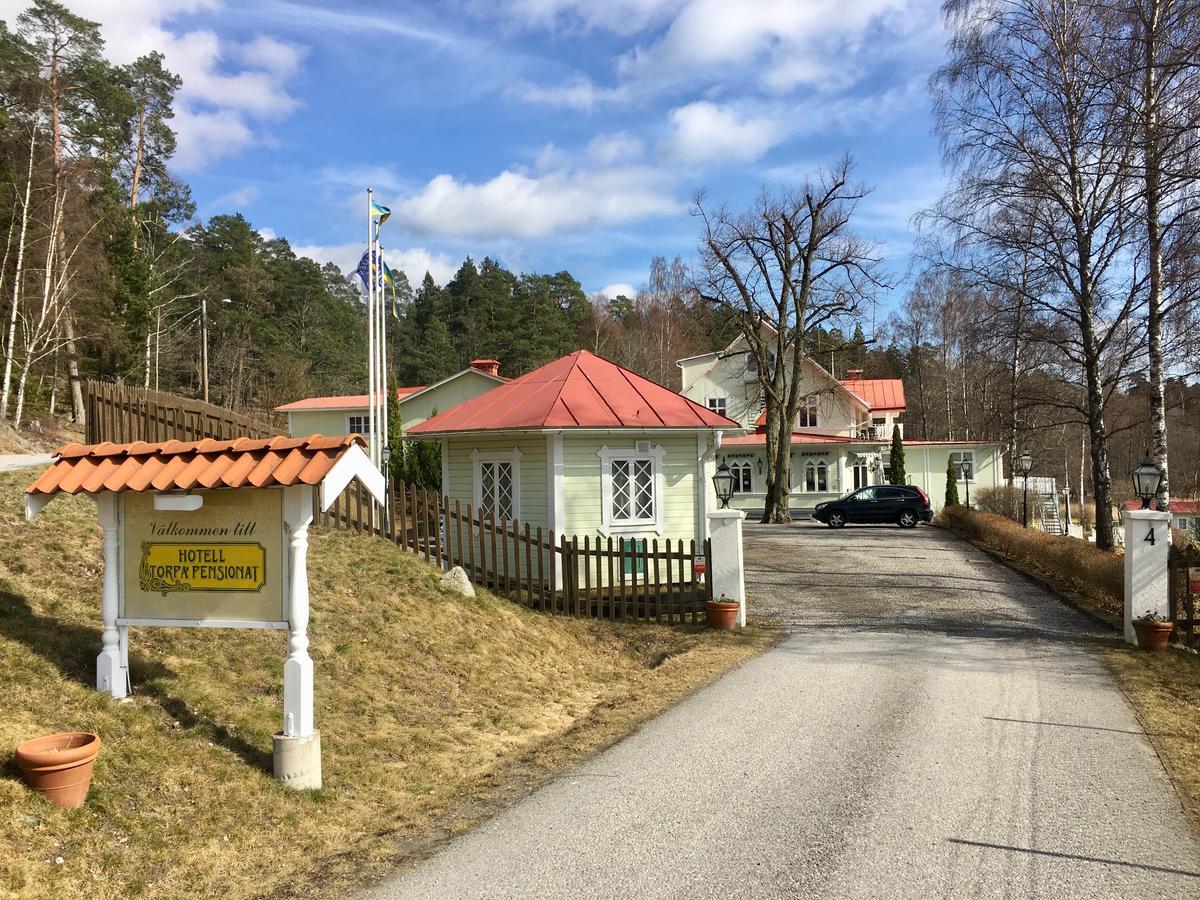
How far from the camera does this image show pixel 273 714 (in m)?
6.15

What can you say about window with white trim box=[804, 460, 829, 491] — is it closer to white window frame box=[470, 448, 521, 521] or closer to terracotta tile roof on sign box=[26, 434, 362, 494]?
white window frame box=[470, 448, 521, 521]

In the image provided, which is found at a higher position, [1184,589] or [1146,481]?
[1146,481]

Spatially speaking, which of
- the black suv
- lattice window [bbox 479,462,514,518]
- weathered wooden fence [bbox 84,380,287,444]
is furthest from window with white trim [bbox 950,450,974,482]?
weathered wooden fence [bbox 84,380,287,444]

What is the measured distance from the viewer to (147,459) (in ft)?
18.5

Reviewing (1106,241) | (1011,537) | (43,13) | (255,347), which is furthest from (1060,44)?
(255,347)

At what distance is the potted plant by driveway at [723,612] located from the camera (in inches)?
449

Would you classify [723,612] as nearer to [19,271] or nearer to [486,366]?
[19,271]

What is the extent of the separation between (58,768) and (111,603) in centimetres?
169

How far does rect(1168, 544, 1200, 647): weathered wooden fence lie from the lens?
33.2ft

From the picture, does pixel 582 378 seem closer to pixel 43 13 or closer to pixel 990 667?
pixel 990 667

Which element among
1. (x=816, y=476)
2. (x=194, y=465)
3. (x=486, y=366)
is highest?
(x=486, y=366)

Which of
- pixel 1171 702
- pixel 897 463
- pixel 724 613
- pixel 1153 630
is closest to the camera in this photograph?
pixel 1171 702

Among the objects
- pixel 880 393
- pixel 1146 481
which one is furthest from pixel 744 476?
pixel 1146 481

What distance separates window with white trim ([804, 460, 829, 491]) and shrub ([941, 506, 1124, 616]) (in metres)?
13.8
